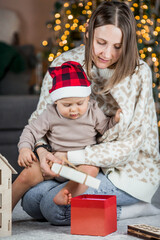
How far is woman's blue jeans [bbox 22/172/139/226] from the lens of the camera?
1498mm

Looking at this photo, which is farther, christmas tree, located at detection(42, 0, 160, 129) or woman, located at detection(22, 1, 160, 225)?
christmas tree, located at detection(42, 0, 160, 129)

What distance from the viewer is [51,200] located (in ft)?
4.89

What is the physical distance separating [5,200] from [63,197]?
20 centimetres

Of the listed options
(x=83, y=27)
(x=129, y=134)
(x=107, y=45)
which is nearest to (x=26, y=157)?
(x=129, y=134)

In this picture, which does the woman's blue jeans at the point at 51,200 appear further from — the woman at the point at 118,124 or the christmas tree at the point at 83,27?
the christmas tree at the point at 83,27

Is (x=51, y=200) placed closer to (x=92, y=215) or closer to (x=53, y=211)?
(x=53, y=211)

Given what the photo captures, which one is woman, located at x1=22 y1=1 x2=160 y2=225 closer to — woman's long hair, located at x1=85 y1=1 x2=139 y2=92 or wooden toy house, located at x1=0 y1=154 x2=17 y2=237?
woman's long hair, located at x1=85 y1=1 x2=139 y2=92

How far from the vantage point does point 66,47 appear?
2.96m

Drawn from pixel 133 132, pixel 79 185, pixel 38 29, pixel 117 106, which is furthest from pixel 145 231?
Result: pixel 38 29

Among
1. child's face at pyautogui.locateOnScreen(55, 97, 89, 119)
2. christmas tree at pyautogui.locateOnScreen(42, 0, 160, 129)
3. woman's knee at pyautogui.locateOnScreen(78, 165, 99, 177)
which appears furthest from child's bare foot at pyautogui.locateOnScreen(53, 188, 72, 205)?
christmas tree at pyautogui.locateOnScreen(42, 0, 160, 129)

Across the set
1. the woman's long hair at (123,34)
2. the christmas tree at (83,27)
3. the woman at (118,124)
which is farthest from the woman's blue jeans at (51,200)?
the christmas tree at (83,27)

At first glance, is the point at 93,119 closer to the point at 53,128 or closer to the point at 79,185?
the point at 53,128

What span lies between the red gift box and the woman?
5.0 inches

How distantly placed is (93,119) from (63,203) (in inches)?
13.7
